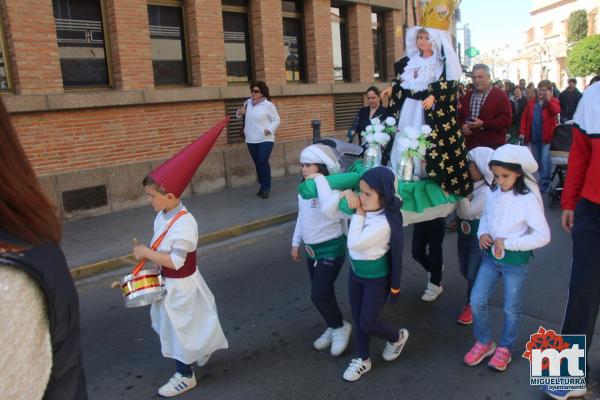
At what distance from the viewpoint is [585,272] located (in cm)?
326

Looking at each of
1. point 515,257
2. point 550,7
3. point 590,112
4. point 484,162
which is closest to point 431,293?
point 484,162

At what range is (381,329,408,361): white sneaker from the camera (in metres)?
3.91

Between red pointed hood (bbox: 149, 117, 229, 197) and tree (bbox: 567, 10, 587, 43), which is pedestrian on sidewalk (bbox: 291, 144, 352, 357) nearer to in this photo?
red pointed hood (bbox: 149, 117, 229, 197)

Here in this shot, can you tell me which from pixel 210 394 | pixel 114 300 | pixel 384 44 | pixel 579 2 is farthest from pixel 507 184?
pixel 579 2

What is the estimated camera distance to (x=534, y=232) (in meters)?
3.48

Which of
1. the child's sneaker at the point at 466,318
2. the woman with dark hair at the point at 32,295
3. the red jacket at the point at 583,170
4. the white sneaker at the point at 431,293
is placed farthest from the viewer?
the white sneaker at the point at 431,293

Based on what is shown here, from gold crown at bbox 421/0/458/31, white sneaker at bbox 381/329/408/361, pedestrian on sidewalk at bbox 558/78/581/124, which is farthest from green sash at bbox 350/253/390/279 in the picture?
pedestrian on sidewalk at bbox 558/78/581/124

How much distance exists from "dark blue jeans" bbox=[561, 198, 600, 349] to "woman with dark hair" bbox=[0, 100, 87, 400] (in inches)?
119

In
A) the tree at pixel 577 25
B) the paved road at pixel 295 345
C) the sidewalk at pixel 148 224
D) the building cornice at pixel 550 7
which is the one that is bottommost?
the paved road at pixel 295 345

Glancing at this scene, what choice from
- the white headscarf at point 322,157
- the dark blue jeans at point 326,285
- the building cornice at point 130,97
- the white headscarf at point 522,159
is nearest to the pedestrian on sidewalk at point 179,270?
the white headscarf at point 322,157

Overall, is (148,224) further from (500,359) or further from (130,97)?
(500,359)

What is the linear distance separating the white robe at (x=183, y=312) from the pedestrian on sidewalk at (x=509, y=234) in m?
1.88

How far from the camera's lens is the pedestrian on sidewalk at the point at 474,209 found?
4273 millimetres

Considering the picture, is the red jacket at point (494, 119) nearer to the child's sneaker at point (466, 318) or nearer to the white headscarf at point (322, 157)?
the child's sneaker at point (466, 318)
